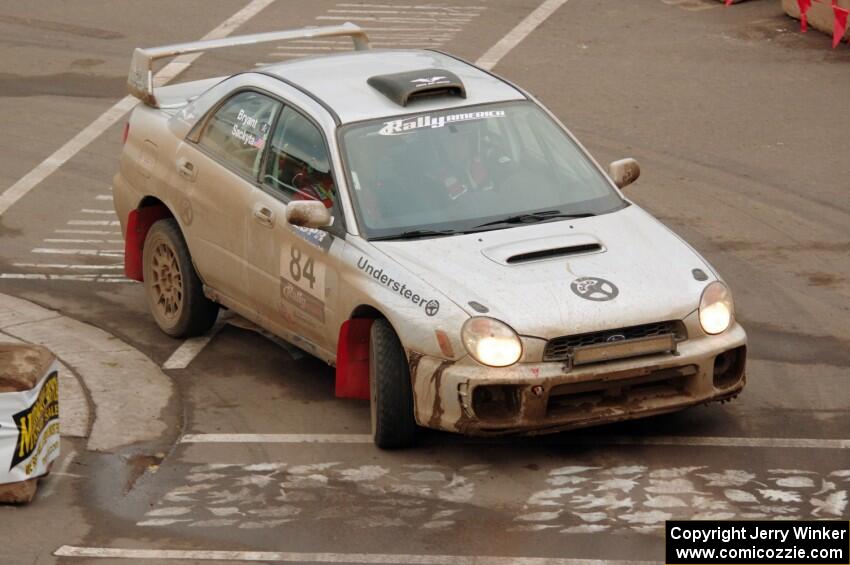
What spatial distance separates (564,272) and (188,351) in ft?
10.2

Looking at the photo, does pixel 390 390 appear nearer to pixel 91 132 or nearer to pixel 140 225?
pixel 140 225

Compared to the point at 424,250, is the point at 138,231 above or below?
below

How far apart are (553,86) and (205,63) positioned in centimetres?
386

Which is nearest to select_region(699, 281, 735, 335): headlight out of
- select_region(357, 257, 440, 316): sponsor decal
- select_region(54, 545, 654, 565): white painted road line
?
select_region(357, 257, 440, 316): sponsor decal

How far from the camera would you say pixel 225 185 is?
1005cm

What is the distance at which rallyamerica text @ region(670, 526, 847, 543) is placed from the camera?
753 centimetres

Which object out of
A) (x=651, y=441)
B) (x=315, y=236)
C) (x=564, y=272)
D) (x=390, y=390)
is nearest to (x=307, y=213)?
(x=315, y=236)

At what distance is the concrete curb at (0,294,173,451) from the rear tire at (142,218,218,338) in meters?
0.33

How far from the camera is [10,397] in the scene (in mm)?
8008

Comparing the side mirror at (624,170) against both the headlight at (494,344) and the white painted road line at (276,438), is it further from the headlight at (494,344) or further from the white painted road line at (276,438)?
the white painted road line at (276,438)

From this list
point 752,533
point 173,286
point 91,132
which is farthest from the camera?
point 91,132

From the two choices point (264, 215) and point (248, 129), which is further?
point (248, 129)

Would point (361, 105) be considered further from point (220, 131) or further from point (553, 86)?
point (553, 86)

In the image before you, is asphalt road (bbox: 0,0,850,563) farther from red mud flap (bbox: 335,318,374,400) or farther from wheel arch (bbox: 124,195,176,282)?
wheel arch (bbox: 124,195,176,282)
